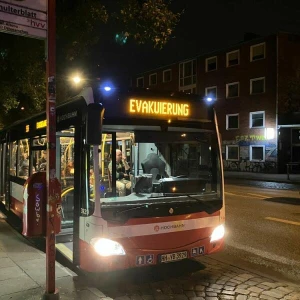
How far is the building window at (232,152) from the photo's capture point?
3650cm

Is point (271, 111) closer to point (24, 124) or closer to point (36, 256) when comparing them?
point (24, 124)

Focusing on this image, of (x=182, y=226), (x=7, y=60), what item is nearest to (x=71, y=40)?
(x=7, y=60)

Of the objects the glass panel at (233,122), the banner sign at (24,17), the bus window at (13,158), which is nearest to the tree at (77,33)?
the bus window at (13,158)

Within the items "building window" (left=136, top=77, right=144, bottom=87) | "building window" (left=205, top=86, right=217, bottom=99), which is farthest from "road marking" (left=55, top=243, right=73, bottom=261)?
"building window" (left=136, top=77, right=144, bottom=87)

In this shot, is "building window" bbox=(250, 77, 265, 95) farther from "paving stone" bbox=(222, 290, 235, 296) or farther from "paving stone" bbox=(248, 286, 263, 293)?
"paving stone" bbox=(222, 290, 235, 296)

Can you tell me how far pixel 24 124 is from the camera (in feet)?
31.2

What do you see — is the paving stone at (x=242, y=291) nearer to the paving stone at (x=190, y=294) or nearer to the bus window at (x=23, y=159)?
the paving stone at (x=190, y=294)

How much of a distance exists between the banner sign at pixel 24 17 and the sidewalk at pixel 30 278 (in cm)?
324

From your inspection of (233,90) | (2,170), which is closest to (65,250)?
(2,170)

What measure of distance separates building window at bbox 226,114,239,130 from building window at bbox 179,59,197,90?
6487 millimetres

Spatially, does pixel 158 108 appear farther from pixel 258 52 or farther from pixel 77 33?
pixel 258 52

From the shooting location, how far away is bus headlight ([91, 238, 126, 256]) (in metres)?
5.27

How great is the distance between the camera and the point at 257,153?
34.5 meters

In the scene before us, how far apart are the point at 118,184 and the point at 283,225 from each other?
5862 mm
